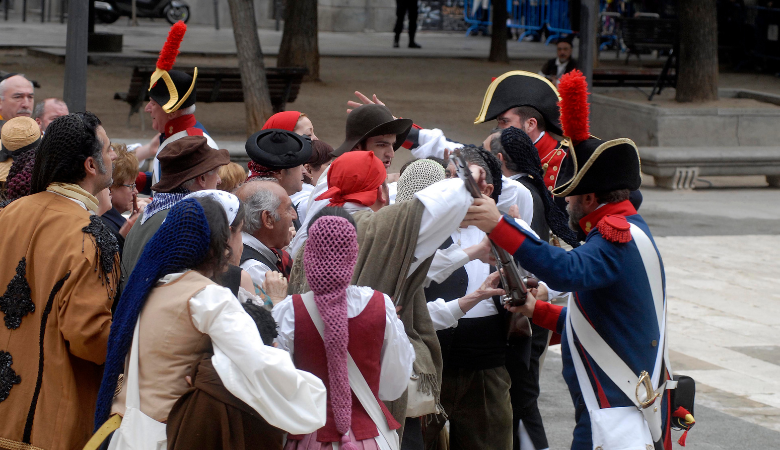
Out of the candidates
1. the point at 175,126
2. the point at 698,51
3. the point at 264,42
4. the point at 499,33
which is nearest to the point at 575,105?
the point at 175,126

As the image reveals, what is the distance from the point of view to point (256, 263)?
384cm

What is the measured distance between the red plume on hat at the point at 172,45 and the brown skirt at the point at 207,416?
326cm

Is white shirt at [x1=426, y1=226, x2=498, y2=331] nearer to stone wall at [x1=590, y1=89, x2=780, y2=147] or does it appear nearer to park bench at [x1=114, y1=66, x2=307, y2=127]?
park bench at [x1=114, y1=66, x2=307, y2=127]

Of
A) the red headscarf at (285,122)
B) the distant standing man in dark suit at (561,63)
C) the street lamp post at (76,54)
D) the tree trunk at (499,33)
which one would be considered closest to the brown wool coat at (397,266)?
the red headscarf at (285,122)

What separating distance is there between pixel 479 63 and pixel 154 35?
10901 mm

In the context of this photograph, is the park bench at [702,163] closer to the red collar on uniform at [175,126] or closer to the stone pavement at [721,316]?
the stone pavement at [721,316]

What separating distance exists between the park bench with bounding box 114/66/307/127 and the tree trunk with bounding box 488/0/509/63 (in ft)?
34.9

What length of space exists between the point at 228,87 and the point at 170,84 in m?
8.40

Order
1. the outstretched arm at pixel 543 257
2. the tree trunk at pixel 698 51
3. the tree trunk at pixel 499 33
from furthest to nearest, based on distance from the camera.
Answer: the tree trunk at pixel 499 33
the tree trunk at pixel 698 51
the outstretched arm at pixel 543 257

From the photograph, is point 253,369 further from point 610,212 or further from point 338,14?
point 338,14

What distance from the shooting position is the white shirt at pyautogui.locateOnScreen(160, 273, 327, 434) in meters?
2.58

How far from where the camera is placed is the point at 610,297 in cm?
341

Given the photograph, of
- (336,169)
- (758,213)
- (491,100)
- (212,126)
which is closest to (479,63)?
(212,126)

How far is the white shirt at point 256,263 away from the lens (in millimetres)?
3745
